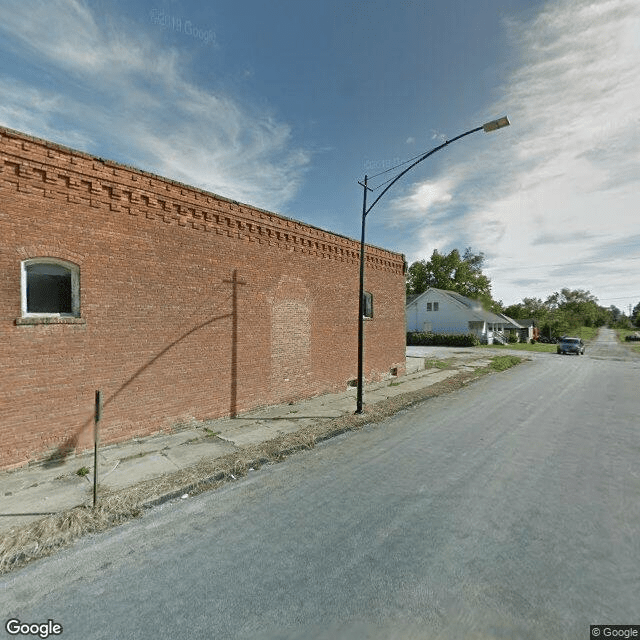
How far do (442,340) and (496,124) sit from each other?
111ft

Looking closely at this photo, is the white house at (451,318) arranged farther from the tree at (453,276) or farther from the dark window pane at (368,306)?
the dark window pane at (368,306)

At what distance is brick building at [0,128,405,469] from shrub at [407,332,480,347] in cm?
3105

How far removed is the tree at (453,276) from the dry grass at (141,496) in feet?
182

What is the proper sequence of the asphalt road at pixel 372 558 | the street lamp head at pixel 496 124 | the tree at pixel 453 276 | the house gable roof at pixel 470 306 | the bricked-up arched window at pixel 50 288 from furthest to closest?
the tree at pixel 453 276 < the house gable roof at pixel 470 306 < the street lamp head at pixel 496 124 < the bricked-up arched window at pixel 50 288 < the asphalt road at pixel 372 558

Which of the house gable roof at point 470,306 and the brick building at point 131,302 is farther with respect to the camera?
the house gable roof at point 470,306

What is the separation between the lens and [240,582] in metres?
3.35

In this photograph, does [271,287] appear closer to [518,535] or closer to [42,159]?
[42,159]

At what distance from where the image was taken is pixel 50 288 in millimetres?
6277

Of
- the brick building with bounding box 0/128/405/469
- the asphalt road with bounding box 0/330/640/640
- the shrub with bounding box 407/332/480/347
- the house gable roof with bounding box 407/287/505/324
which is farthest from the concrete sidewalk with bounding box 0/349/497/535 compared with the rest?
the house gable roof with bounding box 407/287/505/324

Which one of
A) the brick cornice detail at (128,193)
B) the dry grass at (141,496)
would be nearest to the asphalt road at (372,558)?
the dry grass at (141,496)

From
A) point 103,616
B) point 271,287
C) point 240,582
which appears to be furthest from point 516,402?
point 103,616

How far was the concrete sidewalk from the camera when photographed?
474 centimetres

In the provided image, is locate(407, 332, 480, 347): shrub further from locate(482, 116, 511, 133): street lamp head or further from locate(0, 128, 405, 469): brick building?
locate(482, 116, 511, 133): street lamp head

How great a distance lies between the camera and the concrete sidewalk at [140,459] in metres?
4.74
